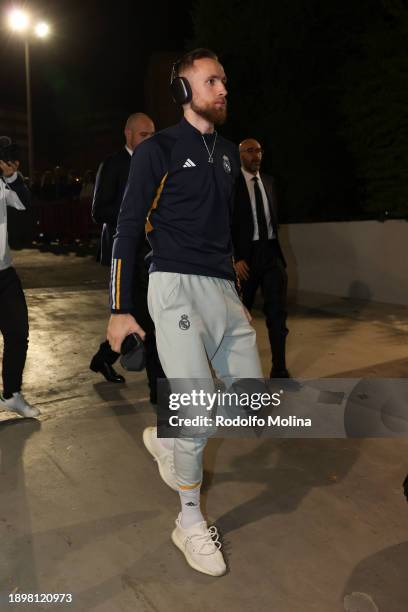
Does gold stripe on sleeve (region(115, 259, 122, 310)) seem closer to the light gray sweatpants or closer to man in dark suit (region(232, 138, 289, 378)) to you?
the light gray sweatpants

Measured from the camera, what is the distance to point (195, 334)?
2742 millimetres

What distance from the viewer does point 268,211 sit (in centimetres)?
530

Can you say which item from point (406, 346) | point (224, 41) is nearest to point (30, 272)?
point (224, 41)

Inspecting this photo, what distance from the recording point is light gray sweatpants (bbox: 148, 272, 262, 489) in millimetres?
2736

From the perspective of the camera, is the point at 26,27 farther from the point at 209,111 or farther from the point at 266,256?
the point at 209,111

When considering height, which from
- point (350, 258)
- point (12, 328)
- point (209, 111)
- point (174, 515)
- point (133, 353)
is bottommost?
point (174, 515)

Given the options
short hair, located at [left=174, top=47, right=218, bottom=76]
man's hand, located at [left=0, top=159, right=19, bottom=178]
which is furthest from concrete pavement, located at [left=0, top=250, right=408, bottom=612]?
short hair, located at [left=174, top=47, right=218, bottom=76]

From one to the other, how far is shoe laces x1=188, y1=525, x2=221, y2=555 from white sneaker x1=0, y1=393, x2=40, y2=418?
208 cm

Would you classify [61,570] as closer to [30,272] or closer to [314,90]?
[30,272]

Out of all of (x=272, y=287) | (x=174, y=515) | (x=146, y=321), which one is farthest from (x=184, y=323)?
(x=272, y=287)

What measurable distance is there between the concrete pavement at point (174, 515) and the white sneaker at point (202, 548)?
4cm

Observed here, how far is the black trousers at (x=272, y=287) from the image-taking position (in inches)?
205

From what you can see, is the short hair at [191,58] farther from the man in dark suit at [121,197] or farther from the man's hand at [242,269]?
the man's hand at [242,269]

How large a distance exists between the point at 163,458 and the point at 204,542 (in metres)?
0.59
